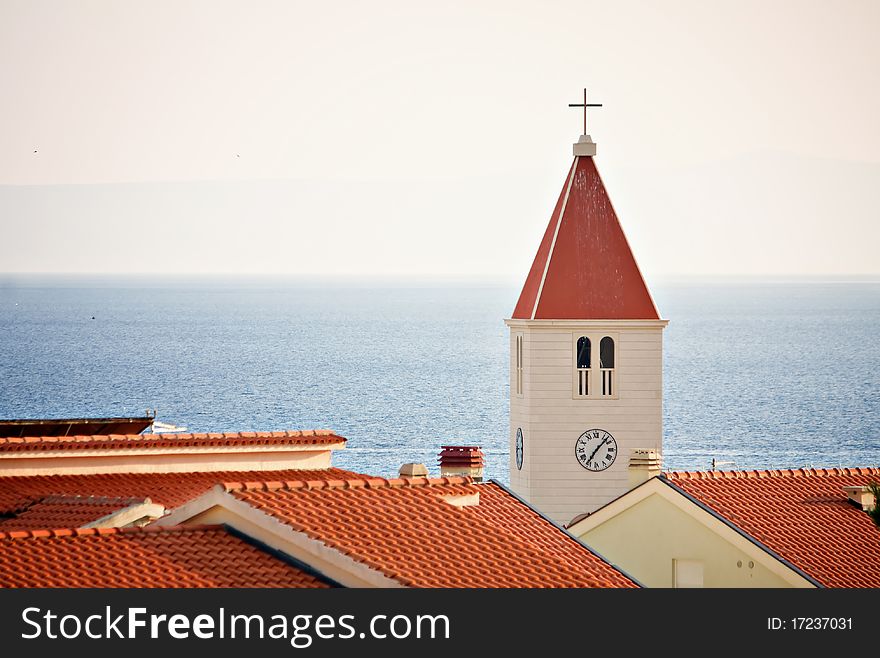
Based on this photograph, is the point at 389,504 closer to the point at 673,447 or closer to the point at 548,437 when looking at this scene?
the point at 548,437

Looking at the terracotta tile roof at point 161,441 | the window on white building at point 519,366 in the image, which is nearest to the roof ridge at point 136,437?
the terracotta tile roof at point 161,441

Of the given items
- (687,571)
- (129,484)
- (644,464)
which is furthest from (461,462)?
(129,484)

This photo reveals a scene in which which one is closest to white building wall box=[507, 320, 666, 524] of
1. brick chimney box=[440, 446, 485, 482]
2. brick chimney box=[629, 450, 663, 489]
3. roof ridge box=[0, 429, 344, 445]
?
brick chimney box=[629, 450, 663, 489]

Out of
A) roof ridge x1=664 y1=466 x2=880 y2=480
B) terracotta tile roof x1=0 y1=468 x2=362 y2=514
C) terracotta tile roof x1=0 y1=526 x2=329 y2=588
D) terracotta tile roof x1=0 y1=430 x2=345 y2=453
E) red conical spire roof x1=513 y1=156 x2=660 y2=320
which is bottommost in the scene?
roof ridge x1=664 y1=466 x2=880 y2=480

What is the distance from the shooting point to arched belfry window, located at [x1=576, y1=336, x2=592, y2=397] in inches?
1773

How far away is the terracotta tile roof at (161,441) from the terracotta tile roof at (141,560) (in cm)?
776

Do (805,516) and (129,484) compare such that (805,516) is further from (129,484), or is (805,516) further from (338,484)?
(338,484)

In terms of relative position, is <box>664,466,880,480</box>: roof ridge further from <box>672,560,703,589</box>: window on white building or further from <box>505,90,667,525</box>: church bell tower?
<box>505,90,667,525</box>: church bell tower

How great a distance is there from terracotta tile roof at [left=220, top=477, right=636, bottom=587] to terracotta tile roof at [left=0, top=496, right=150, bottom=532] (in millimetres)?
1953
